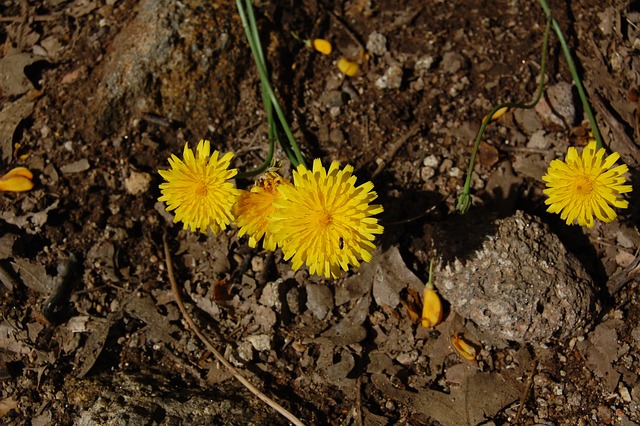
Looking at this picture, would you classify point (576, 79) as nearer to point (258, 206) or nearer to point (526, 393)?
point (526, 393)

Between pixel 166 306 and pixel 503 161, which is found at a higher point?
pixel 503 161

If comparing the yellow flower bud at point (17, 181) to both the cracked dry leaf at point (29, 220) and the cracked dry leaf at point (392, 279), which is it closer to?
the cracked dry leaf at point (29, 220)

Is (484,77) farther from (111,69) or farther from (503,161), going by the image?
(111,69)

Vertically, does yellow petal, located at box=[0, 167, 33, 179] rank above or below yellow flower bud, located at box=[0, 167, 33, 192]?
above

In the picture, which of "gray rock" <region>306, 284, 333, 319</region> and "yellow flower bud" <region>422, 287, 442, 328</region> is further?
"gray rock" <region>306, 284, 333, 319</region>

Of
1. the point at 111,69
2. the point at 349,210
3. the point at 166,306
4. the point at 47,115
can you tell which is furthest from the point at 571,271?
A: the point at 47,115

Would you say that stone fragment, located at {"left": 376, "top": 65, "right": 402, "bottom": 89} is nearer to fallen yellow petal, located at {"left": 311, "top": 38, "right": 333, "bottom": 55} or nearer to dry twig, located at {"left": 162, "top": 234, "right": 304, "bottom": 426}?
fallen yellow petal, located at {"left": 311, "top": 38, "right": 333, "bottom": 55}

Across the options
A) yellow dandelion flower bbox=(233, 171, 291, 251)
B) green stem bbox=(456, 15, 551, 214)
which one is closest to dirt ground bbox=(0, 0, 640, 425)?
green stem bbox=(456, 15, 551, 214)
